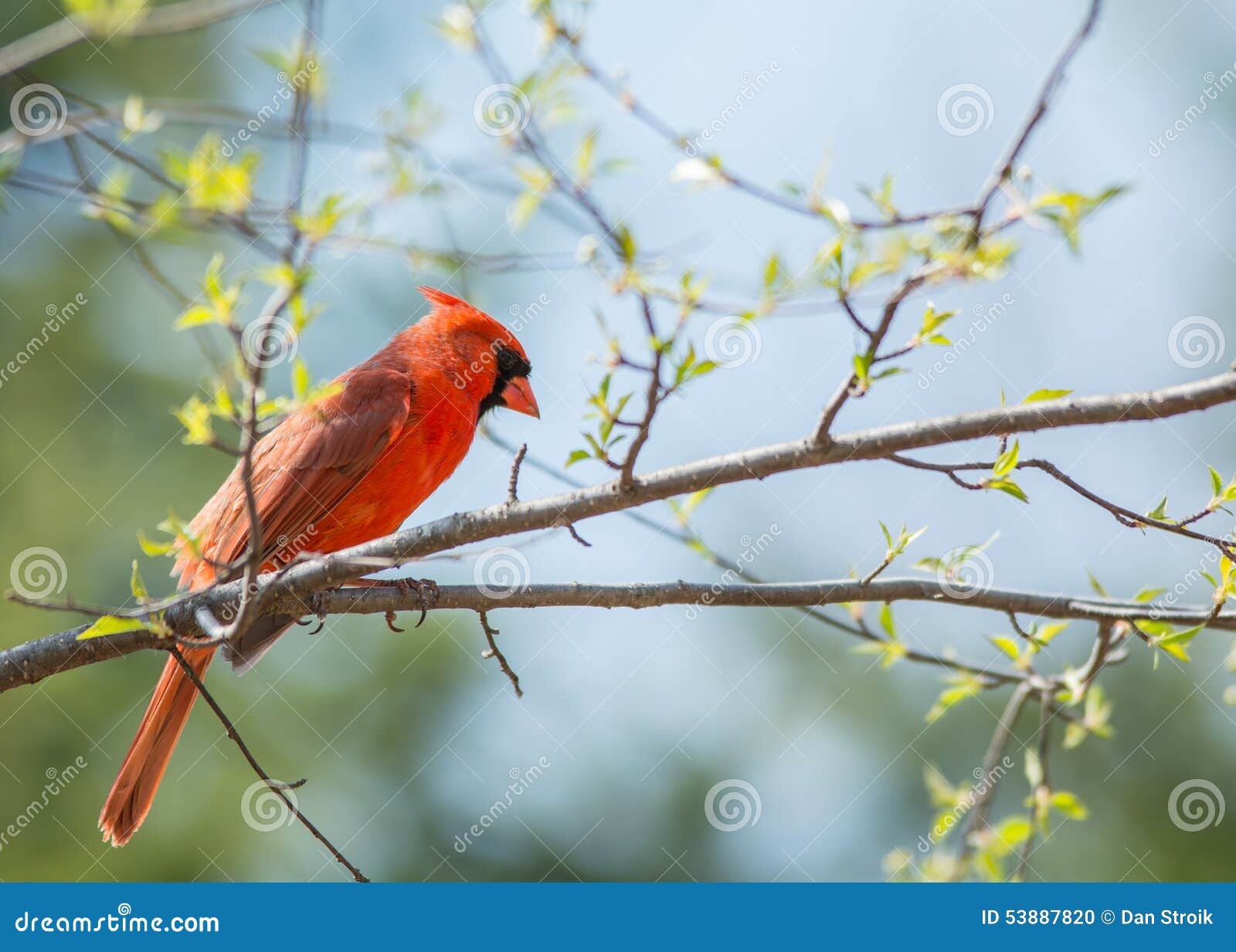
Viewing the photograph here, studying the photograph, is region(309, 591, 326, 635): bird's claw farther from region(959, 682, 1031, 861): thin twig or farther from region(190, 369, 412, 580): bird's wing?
region(959, 682, 1031, 861): thin twig

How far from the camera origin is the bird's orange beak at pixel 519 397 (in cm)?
394

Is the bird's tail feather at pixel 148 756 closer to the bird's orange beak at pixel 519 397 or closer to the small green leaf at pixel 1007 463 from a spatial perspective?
the bird's orange beak at pixel 519 397

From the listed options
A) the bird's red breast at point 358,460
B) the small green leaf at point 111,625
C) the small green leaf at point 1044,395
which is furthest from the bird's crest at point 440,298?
the small green leaf at point 1044,395

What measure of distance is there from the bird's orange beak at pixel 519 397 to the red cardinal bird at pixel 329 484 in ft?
0.41

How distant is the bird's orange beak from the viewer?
3936mm

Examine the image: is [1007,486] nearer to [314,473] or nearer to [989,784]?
[989,784]

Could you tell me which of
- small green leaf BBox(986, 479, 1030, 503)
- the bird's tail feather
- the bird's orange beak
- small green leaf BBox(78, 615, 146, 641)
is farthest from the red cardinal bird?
small green leaf BBox(986, 479, 1030, 503)

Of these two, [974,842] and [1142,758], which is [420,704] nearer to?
[1142,758]

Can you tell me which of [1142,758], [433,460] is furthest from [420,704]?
[1142,758]

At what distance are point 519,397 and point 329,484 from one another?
33.8 inches

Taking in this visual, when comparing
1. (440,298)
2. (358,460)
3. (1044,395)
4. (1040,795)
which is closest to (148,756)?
(358,460)

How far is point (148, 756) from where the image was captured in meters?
3.12

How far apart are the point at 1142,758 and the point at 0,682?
7238mm

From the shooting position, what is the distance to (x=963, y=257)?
5.42 ft
